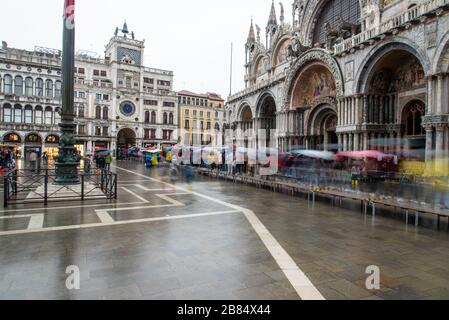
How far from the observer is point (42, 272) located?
201 inches

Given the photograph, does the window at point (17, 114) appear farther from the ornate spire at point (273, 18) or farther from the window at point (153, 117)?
the ornate spire at point (273, 18)

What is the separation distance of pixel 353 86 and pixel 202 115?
178 feet

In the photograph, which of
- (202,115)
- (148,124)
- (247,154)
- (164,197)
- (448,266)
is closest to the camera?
(448,266)

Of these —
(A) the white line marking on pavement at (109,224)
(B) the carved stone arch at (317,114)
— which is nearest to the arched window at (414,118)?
(B) the carved stone arch at (317,114)

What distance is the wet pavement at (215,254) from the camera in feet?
15.2

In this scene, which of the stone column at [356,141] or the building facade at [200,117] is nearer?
the stone column at [356,141]

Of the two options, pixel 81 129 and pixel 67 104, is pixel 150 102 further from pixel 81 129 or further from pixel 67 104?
pixel 67 104

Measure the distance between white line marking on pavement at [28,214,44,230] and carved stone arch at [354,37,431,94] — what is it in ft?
57.0

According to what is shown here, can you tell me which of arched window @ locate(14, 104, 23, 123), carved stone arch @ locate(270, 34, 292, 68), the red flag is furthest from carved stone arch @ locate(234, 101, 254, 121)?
arched window @ locate(14, 104, 23, 123)

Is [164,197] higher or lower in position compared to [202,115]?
lower

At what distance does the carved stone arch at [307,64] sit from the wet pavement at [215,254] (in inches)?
503

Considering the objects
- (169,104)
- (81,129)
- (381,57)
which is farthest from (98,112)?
(381,57)

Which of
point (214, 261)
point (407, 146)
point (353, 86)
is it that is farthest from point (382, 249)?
point (353, 86)
